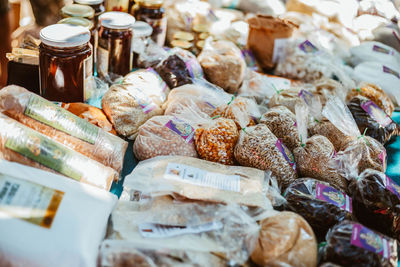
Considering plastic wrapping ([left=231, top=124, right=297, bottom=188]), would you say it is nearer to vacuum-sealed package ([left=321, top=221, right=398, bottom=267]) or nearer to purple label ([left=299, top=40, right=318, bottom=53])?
vacuum-sealed package ([left=321, top=221, right=398, bottom=267])

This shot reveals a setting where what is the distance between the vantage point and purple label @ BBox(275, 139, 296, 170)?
1.27m

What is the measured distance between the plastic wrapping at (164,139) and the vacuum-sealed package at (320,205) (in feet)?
1.18

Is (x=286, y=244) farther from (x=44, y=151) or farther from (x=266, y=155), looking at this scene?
(x=44, y=151)

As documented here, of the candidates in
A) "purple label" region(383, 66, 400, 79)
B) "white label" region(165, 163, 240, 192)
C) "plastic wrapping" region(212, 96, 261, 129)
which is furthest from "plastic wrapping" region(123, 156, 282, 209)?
"purple label" region(383, 66, 400, 79)

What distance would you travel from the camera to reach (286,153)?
1289mm

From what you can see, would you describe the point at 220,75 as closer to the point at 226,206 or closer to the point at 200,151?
the point at 200,151

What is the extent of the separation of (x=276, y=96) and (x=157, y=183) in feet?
2.53

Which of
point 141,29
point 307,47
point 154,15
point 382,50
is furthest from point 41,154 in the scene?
point 382,50

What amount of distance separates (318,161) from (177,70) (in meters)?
0.73

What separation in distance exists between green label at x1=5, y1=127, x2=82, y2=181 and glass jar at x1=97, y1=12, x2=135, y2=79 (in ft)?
2.23

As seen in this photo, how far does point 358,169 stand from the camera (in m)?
1.32

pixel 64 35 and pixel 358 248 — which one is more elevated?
pixel 64 35

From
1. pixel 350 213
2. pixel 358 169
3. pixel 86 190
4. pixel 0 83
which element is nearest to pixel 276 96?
pixel 358 169

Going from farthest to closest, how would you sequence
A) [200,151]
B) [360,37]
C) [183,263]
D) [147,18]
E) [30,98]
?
[360,37] → [147,18] → [200,151] → [30,98] → [183,263]
